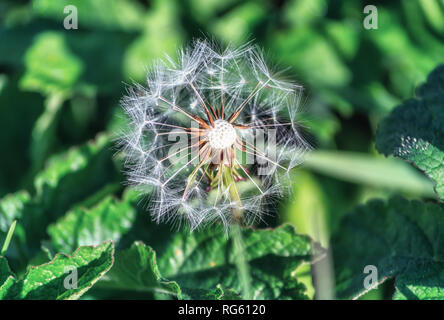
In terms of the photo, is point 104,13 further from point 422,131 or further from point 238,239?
point 422,131

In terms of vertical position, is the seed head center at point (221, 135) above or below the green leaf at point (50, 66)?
below

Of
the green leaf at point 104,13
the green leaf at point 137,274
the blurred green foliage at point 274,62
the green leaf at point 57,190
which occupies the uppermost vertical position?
the green leaf at point 104,13

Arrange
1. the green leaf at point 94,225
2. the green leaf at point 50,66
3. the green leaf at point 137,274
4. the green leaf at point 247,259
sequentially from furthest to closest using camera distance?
the green leaf at point 50,66 < the green leaf at point 94,225 < the green leaf at point 247,259 < the green leaf at point 137,274

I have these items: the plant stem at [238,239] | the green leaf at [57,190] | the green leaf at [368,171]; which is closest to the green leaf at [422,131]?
the plant stem at [238,239]

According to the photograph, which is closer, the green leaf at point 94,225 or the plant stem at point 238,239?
the plant stem at point 238,239

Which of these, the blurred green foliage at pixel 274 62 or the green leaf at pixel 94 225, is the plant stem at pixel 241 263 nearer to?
the green leaf at pixel 94 225

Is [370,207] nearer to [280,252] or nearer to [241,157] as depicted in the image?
[280,252]
